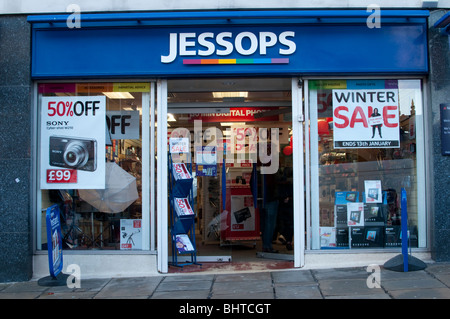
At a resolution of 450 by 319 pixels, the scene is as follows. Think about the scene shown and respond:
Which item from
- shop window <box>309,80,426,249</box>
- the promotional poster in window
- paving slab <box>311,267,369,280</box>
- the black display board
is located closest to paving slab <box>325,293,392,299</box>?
paving slab <box>311,267,369,280</box>

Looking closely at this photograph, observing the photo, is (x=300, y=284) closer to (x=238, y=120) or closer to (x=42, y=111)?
(x=238, y=120)

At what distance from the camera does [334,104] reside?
7.08m

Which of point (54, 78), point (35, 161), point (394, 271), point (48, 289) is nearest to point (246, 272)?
point (394, 271)

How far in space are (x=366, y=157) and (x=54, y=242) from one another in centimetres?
454

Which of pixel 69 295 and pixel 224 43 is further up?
pixel 224 43

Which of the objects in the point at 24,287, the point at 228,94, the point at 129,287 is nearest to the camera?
the point at 129,287

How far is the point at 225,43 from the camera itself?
22.6 feet

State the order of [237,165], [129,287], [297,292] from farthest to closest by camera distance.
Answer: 1. [237,165]
2. [129,287]
3. [297,292]

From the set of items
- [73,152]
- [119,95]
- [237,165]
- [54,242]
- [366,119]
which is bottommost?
[54,242]

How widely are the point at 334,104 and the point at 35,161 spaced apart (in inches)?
176

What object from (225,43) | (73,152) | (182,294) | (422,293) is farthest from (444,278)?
(73,152)

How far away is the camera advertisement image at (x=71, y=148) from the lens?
700cm

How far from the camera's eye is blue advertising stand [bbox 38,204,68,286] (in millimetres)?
6016

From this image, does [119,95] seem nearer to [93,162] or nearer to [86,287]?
[93,162]
